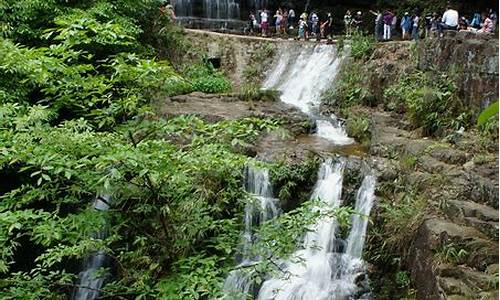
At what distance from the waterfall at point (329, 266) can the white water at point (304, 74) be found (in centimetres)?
520

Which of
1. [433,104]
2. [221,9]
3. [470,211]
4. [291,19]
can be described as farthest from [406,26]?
[470,211]

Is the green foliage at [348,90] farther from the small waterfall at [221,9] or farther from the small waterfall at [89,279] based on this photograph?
the small waterfall at [221,9]

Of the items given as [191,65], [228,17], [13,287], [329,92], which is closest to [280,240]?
[13,287]

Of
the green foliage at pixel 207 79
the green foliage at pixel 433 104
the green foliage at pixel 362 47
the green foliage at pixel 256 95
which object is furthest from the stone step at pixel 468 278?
the green foliage at pixel 207 79

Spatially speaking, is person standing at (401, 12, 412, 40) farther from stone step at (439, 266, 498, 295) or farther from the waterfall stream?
stone step at (439, 266, 498, 295)

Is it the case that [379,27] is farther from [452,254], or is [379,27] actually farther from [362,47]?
[452,254]

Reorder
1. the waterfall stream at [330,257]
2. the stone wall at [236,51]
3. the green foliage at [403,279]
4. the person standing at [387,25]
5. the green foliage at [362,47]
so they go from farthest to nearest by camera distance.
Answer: the person standing at [387,25], the stone wall at [236,51], the green foliage at [362,47], the waterfall stream at [330,257], the green foliage at [403,279]

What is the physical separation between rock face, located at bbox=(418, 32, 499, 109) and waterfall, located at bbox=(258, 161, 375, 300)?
9.78 feet

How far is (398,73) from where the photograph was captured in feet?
42.4

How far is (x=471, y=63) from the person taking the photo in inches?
407

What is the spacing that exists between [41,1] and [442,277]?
10229 millimetres

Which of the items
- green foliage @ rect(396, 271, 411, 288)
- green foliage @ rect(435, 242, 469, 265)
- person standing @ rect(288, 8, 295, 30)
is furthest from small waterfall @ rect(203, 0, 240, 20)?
green foliage @ rect(435, 242, 469, 265)

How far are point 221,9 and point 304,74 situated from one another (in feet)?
33.6

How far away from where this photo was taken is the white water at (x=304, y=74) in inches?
582
